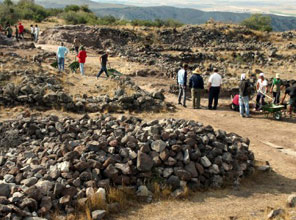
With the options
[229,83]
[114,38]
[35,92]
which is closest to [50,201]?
[35,92]

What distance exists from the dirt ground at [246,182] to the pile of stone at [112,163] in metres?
0.35

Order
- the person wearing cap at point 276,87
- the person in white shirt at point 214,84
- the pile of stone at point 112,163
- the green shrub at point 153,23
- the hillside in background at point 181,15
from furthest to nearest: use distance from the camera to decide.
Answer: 1. the hillside in background at point 181,15
2. the green shrub at point 153,23
3. the person wearing cap at point 276,87
4. the person in white shirt at point 214,84
5. the pile of stone at point 112,163

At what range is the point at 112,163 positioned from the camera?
Answer: 22.5 ft

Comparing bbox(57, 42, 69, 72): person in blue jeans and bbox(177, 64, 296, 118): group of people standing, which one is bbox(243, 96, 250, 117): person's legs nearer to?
bbox(177, 64, 296, 118): group of people standing

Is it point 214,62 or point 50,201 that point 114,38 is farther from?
point 50,201

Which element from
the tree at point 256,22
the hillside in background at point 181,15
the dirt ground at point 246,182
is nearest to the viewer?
the dirt ground at point 246,182

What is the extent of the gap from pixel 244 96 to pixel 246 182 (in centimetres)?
586

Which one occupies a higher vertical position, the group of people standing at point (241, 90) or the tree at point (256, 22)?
the tree at point (256, 22)

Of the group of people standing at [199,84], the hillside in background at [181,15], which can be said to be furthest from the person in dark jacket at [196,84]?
the hillside in background at [181,15]

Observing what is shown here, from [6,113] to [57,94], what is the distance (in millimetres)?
1812

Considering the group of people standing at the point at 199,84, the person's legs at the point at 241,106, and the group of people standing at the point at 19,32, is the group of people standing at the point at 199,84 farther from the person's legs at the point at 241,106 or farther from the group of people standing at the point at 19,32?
the group of people standing at the point at 19,32

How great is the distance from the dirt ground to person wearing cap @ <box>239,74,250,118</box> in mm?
261

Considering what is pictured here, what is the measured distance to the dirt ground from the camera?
6.23 m

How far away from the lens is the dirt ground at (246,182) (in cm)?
623
